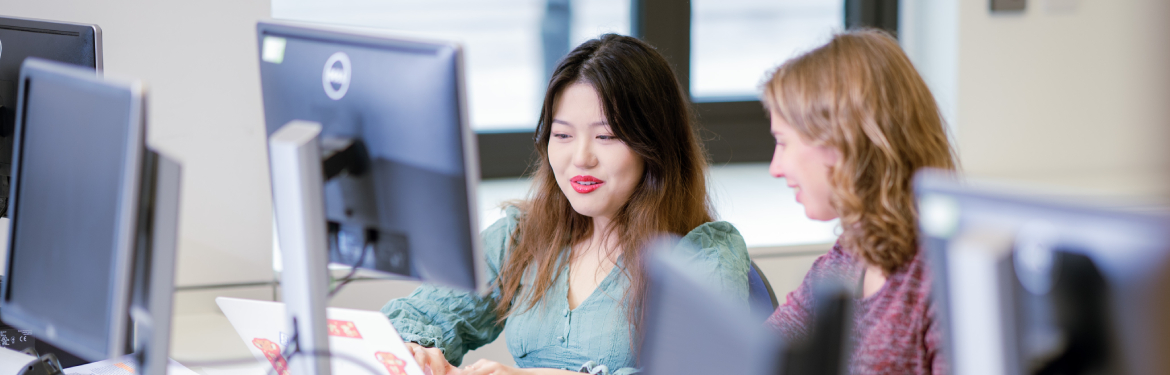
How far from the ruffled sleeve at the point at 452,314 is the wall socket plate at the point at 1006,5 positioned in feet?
5.59

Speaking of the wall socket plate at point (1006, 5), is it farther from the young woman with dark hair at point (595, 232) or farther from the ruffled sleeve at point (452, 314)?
the ruffled sleeve at point (452, 314)

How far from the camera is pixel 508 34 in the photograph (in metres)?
2.56

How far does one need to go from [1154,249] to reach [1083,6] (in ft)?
8.56

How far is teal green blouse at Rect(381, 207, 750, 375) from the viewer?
1.40 m

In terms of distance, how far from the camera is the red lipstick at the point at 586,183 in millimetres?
1437

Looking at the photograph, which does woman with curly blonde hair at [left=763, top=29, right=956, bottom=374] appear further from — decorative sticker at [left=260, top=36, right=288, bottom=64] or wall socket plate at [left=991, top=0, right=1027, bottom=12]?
wall socket plate at [left=991, top=0, right=1027, bottom=12]

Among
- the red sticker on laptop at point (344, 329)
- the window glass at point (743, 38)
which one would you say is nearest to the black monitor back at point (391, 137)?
the red sticker on laptop at point (344, 329)

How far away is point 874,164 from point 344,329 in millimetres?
656

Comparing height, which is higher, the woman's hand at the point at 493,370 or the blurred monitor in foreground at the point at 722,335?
the blurred monitor in foreground at the point at 722,335

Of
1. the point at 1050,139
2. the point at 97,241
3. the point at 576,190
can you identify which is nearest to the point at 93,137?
the point at 97,241

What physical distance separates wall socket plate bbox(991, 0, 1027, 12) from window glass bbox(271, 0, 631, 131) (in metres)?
1.08

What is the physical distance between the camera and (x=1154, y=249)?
37 cm

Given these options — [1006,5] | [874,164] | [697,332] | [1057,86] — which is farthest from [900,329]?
[1057,86]

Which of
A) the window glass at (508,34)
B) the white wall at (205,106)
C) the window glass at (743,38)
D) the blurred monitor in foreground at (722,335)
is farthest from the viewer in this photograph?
the window glass at (743,38)
